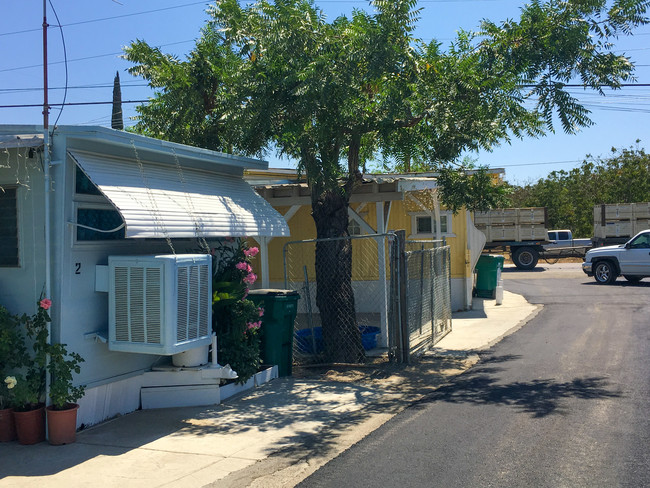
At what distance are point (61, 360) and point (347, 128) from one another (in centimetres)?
463

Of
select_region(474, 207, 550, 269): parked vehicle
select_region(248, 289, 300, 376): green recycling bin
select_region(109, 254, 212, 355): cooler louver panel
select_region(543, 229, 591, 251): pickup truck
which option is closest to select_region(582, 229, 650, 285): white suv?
select_region(474, 207, 550, 269): parked vehicle

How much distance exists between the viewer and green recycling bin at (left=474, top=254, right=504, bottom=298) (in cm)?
1563

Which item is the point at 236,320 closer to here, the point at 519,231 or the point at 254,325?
the point at 254,325

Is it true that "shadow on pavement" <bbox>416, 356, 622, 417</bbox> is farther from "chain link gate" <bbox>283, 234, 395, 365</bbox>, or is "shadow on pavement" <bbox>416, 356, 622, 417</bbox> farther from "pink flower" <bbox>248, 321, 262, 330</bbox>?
"pink flower" <bbox>248, 321, 262, 330</bbox>

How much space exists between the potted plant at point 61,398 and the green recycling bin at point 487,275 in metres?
11.7

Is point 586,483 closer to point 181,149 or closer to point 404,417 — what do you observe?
point 404,417

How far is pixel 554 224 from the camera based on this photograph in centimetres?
4259

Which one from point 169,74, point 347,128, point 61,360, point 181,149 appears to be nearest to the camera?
point 61,360

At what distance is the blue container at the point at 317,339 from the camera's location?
991cm

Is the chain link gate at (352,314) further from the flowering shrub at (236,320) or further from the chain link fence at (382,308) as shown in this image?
the flowering shrub at (236,320)

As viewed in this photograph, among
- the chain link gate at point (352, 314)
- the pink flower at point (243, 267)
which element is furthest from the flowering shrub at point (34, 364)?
the chain link gate at point (352, 314)

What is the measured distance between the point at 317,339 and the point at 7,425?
5.20 meters

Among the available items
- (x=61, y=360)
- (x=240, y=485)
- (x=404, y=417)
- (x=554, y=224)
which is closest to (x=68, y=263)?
(x=61, y=360)

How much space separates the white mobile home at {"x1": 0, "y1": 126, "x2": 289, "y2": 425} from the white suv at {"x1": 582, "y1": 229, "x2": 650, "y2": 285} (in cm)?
1682
